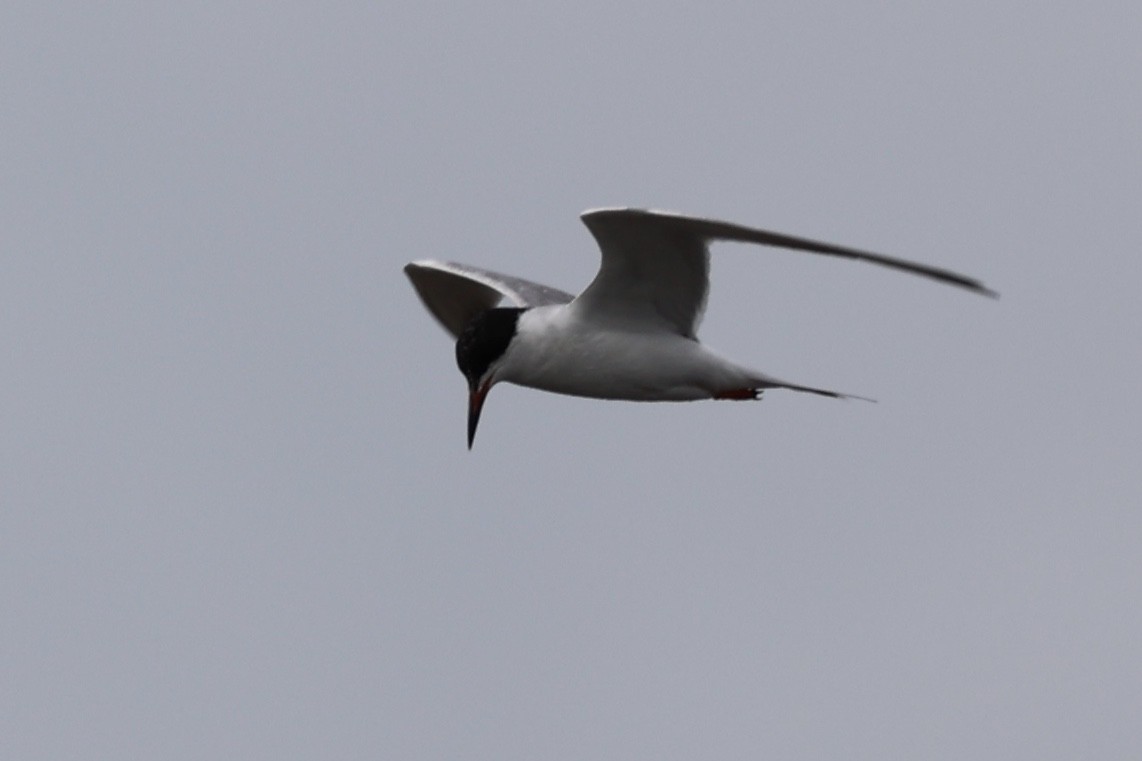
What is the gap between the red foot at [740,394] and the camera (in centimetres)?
1273

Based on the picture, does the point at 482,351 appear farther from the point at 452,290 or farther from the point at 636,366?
the point at 452,290

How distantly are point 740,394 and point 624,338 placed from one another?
83cm

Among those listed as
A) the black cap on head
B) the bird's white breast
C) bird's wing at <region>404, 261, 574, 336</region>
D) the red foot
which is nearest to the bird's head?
the black cap on head

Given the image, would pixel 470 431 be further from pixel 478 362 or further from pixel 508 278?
pixel 508 278

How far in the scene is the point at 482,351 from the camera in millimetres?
12930

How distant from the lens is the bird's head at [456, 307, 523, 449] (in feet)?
42.3

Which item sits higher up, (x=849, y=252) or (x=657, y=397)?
(x=849, y=252)

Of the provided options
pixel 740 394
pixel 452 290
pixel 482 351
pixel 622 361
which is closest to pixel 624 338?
pixel 622 361

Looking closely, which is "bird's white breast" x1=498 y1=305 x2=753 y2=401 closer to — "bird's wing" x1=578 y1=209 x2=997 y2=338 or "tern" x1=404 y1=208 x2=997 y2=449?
"tern" x1=404 y1=208 x2=997 y2=449

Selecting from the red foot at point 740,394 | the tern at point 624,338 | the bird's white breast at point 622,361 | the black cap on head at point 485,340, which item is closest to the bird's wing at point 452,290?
the black cap on head at point 485,340

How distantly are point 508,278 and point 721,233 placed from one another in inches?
152

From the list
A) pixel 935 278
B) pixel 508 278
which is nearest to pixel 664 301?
pixel 508 278

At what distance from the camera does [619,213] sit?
11.4m

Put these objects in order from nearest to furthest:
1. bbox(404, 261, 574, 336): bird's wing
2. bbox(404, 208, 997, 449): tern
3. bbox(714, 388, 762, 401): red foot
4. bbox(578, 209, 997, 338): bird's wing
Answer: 1. bbox(578, 209, 997, 338): bird's wing
2. bbox(404, 208, 997, 449): tern
3. bbox(714, 388, 762, 401): red foot
4. bbox(404, 261, 574, 336): bird's wing
